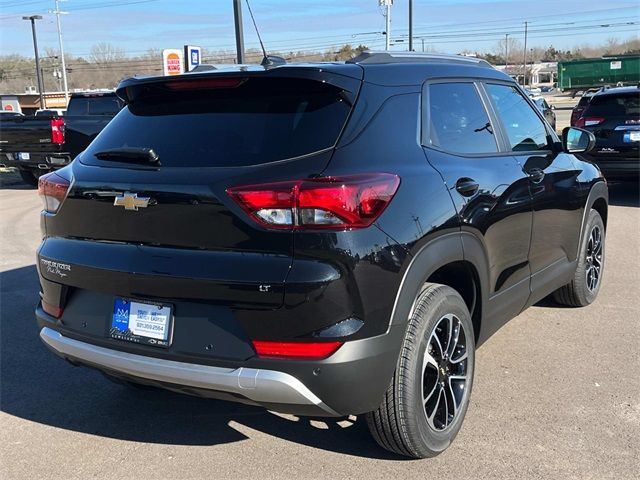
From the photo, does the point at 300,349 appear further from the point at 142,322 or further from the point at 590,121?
the point at 590,121

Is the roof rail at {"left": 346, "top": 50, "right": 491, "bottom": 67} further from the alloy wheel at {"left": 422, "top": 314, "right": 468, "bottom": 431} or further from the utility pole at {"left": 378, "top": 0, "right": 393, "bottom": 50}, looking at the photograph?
the utility pole at {"left": 378, "top": 0, "right": 393, "bottom": 50}

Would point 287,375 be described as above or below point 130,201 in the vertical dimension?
below

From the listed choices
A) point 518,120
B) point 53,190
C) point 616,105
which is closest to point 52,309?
point 53,190

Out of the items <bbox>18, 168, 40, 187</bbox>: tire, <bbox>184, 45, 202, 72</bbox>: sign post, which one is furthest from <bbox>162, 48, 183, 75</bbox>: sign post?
<bbox>18, 168, 40, 187</bbox>: tire

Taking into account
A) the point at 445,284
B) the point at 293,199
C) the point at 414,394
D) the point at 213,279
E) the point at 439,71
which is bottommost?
the point at 414,394

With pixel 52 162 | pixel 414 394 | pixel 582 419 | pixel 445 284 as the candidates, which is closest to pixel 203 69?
pixel 445 284

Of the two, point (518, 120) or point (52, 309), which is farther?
point (518, 120)

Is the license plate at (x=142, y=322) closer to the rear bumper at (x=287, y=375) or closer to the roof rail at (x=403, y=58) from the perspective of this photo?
the rear bumper at (x=287, y=375)

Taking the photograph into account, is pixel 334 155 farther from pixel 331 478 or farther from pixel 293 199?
pixel 331 478

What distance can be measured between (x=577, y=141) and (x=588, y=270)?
47.3 inches

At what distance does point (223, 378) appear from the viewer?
260cm

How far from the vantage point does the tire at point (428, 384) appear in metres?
2.87

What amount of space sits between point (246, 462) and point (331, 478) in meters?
0.44

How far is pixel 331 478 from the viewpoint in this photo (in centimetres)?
298
